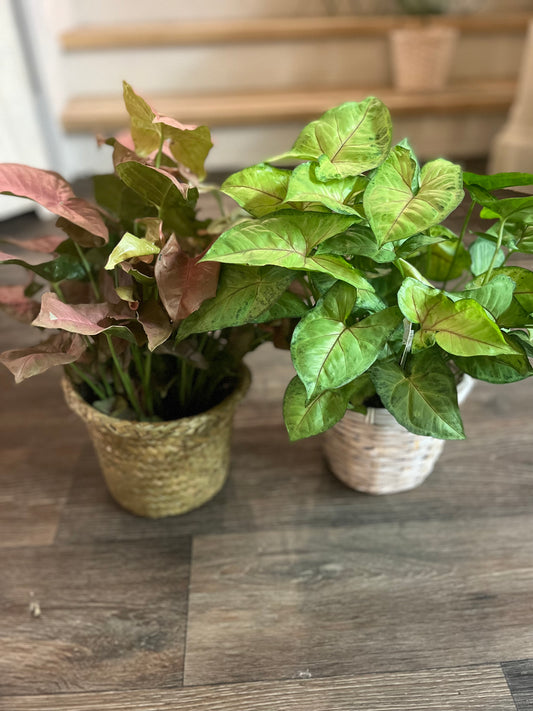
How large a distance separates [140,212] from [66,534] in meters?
0.54

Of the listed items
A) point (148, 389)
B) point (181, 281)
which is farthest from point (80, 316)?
point (148, 389)

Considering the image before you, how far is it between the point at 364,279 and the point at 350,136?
0.59 feet

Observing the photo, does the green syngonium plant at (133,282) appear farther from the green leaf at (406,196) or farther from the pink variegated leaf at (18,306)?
the green leaf at (406,196)

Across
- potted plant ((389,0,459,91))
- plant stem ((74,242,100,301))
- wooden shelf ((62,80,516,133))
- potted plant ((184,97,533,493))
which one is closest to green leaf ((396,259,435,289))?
potted plant ((184,97,533,493))

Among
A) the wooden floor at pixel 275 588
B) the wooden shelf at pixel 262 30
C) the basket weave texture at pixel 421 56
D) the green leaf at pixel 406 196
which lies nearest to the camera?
the green leaf at pixel 406 196

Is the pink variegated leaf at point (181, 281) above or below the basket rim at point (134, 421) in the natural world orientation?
above

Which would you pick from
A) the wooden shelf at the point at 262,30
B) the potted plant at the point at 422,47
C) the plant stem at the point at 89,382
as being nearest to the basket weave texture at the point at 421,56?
the potted plant at the point at 422,47

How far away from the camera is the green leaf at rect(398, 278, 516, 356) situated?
0.59 m

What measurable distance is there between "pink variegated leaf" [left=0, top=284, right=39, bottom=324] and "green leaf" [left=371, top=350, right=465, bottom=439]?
0.49 meters

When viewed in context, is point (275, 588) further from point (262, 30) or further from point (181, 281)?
point (262, 30)

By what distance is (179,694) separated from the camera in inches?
28.6

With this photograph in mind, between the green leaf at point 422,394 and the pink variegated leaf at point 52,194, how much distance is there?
39 centimetres

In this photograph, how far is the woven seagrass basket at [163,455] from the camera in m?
0.79

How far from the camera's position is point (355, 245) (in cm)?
64
